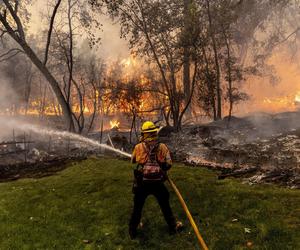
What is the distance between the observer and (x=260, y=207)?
345 inches

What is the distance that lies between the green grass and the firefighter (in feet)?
2.43

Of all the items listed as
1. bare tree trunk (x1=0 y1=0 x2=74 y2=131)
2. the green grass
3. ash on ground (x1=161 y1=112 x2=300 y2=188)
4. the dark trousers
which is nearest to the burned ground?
ash on ground (x1=161 y1=112 x2=300 y2=188)

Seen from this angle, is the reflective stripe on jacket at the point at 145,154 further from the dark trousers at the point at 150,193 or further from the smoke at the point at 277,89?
the smoke at the point at 277,89

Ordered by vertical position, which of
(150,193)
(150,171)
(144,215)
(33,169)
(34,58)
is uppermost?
(34,58)

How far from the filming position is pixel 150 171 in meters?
7.80

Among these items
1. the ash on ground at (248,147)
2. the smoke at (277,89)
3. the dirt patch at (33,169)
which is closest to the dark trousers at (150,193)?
the ash on ground at (248,147)

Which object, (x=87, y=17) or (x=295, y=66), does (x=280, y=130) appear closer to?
(x=87, y=17)

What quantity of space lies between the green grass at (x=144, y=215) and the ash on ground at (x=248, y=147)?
1.39m

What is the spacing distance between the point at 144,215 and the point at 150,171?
1921mm

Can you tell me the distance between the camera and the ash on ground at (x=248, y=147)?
12.5 metres

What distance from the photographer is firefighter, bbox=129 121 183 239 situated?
7.83m

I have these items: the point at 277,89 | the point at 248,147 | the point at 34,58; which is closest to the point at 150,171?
the point at 248,147

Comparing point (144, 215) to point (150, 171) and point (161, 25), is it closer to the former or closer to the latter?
point (150, 171)

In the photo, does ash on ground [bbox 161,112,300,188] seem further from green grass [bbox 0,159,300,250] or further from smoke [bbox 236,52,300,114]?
smoke [bbox 236,52,300,114]
